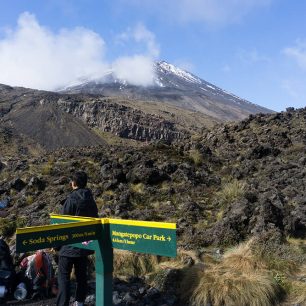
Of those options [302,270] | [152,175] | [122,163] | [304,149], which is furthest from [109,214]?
[304,149]

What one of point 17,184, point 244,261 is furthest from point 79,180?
point 17,184

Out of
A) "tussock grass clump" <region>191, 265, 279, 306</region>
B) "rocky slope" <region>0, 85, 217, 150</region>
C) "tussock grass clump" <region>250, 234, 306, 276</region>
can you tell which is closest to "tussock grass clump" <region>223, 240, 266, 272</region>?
"tussock grass clump" <region>250, 234, 306, 276</region>

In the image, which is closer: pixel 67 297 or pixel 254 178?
pixel 67 297

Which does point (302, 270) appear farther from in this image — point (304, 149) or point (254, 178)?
point (304, 149)

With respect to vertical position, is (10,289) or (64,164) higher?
(64,164)

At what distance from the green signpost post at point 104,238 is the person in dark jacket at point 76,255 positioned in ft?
0.96

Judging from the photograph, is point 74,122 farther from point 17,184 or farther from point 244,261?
point 244,261

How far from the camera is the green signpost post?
15.1ft

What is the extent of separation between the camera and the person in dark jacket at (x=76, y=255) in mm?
5855

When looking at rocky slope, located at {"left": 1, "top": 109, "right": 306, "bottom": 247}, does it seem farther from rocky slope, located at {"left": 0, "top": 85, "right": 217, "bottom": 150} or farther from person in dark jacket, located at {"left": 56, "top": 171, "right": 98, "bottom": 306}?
rocky slope, located at {"left": 0, "top": 85, "right": 217, "bottom": 150}

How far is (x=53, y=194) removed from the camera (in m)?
13.6

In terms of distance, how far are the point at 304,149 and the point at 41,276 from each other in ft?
40.1

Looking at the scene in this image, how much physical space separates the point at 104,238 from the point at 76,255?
75 centimetres

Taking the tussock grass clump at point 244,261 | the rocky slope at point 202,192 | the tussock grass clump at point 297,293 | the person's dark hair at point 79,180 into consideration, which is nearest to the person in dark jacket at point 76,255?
the person's dark hair at point 79,180
